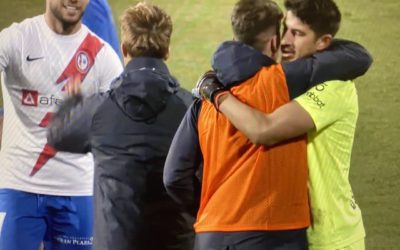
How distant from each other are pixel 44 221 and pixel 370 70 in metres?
3.21

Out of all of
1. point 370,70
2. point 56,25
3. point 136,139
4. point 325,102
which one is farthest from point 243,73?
point 370,70

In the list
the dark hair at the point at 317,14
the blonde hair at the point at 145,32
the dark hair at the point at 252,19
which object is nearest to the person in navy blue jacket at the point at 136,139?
the blonde hair at the point at 145,32

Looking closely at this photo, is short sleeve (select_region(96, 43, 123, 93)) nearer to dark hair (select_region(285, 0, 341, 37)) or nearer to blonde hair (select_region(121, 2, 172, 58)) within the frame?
blonde hair (select_region(121, 2, 172, 58))

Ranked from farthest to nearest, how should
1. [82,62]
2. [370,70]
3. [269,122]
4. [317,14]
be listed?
[370,70], [82,62], [317,14], [269,122]

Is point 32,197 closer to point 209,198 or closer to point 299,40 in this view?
point 209,198

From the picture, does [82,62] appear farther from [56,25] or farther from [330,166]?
[330,166]

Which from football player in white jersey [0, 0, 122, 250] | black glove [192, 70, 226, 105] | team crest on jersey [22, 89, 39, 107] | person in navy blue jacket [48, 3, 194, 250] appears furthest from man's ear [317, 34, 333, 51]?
team crest on jersey [22, 89, 39, 107]

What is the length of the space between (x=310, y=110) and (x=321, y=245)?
343 millimetres

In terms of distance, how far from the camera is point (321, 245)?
6.97 feet

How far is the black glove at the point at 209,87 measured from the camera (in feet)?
6.93

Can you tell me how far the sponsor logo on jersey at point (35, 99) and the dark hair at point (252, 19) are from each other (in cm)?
106

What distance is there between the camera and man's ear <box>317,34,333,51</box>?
2166mm

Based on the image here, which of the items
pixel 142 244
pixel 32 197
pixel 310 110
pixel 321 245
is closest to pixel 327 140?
pixel 310 110

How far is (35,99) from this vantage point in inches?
118
